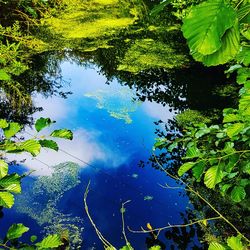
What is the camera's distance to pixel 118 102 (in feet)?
12.2

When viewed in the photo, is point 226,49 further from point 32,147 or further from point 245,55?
point 245,55

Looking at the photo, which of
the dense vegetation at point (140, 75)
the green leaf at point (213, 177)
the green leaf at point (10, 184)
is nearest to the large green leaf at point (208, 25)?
the dense vegetation at point (140, 75)

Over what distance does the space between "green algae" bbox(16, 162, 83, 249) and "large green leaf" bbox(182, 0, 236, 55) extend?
83.4 inches

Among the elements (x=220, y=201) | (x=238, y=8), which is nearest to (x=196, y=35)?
(x=238, y=8)

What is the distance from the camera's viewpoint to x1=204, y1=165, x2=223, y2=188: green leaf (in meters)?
0.84

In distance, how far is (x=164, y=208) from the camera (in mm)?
2500

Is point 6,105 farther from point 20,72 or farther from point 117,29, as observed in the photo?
point 117,29

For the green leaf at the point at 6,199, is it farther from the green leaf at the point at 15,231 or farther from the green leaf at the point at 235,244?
the green leaf at the point at 235,244

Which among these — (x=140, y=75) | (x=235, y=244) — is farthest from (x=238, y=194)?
(x=140, y=75)

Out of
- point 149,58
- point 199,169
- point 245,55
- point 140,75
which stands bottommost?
point 199,169

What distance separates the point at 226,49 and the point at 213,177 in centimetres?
65

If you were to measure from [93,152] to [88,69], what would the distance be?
1.65m

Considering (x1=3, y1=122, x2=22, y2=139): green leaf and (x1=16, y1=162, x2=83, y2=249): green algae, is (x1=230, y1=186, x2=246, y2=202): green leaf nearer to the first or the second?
(x1=3, y1=122, x2=22, y2=139): green leaf

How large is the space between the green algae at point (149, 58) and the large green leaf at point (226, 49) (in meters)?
3.91
